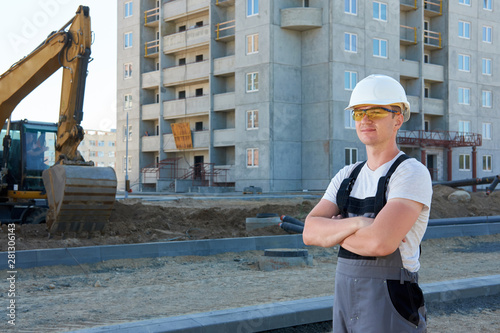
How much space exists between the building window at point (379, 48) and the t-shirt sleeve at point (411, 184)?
4302 centimetres

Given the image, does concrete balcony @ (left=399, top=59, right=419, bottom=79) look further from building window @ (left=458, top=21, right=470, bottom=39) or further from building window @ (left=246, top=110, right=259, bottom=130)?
building window @ (left=246, top=110, right=259, bottom=130)

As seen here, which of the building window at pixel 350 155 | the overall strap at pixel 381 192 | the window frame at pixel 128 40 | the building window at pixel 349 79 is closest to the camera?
the overall strap at pixel 381 192

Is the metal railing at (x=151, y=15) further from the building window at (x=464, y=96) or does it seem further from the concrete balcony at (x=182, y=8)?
the building window at (x=464, y=96)

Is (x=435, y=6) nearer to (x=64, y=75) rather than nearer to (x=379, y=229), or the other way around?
(x=64, y=75)

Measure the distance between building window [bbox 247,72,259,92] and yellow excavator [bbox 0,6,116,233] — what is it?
92.5ft

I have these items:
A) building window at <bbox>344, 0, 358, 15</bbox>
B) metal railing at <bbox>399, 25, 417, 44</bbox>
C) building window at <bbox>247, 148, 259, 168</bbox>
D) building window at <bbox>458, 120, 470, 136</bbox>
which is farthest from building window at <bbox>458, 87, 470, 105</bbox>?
building window at <bbox>247, 148, 259, 168</bbox>

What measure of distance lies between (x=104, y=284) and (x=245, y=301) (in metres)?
2.77

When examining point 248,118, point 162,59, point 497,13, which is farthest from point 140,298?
point 497,13

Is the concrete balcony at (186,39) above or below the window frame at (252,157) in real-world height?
above

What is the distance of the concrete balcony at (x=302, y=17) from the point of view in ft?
138

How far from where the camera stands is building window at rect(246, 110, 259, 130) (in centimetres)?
4319

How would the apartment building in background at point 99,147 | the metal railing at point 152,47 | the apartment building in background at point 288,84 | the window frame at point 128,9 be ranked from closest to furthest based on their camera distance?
the apartment building in background at point 288,84 → the metal railing at point 152,47 → the window frame at point 128,9 → the apartment building in background at point 99,147

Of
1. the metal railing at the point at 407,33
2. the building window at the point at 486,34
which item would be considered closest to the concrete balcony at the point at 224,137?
the metal railing at the point at 407,33

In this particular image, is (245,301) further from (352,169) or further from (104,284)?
(352,169)
